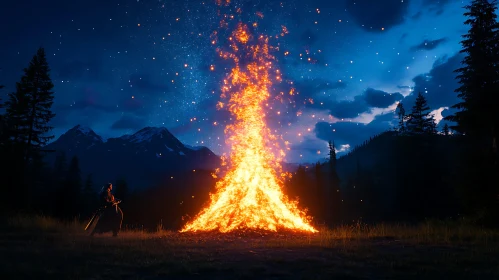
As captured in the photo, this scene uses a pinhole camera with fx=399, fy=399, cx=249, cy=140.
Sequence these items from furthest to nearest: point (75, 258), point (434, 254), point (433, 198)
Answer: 1. point (433, 198)
2. point (434, 254)
3. point (75, 258)

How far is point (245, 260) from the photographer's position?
10430 mm

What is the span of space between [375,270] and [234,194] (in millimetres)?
12646

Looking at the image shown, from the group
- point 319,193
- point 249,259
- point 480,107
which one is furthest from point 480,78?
point 319,193

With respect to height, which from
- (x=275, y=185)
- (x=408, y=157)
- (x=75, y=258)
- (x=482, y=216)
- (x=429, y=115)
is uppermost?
(x=429, y=115)

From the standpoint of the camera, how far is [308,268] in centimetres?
921

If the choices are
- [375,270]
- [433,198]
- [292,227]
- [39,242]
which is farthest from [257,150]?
[433,198]

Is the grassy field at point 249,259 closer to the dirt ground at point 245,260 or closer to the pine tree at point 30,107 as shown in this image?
the dirt ground at point 245,260

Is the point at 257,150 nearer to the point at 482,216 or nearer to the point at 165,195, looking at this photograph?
the point at 482,216

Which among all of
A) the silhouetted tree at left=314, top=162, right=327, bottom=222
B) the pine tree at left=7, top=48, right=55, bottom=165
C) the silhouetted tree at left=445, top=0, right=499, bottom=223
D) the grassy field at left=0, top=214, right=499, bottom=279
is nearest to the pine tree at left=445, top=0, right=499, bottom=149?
the silhouetted tree at left=445, top=0, right=499, bottom=223

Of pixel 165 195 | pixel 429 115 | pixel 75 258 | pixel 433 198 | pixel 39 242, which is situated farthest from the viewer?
pixel 165 195

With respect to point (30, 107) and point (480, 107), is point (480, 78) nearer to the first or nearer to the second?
point (480, 107)

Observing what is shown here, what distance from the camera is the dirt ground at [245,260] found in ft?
27.8

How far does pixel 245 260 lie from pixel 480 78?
70.9 feet

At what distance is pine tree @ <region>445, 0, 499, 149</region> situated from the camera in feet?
79.6
